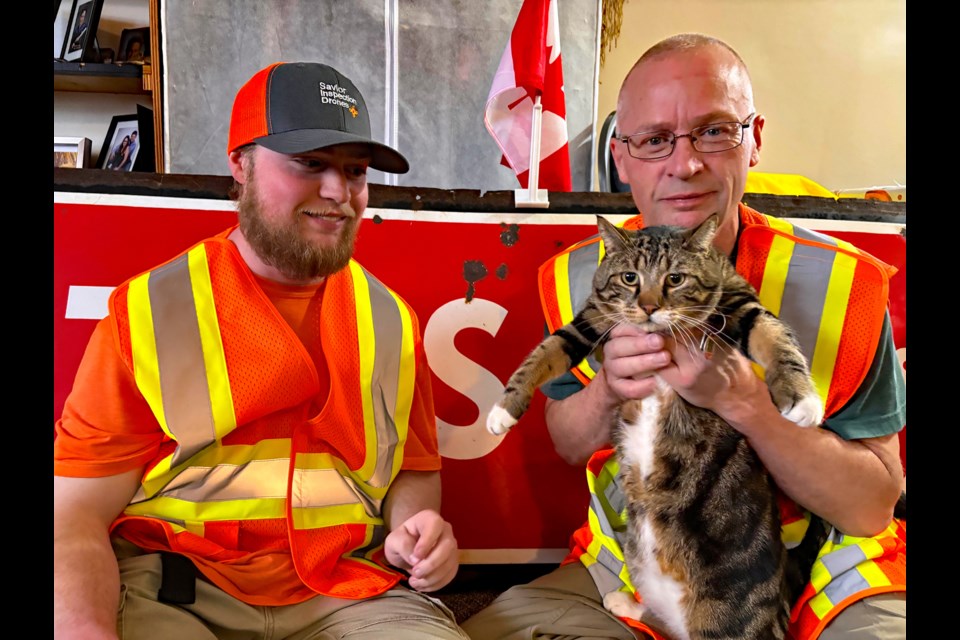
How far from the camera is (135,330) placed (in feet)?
4.09

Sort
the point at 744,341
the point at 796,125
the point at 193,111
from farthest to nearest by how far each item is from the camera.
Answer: the point at 796,125
the point at 193,111
the point at 744,341

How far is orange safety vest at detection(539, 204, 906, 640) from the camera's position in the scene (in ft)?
4.04

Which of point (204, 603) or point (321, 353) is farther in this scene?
point (321, 353)

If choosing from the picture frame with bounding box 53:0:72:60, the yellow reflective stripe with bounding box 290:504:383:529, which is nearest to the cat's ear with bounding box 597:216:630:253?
the yellow reflective stripe with bounding box 290:504:383:529

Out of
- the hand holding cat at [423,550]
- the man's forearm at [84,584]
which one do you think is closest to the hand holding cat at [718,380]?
the hand holding cat at [423,550]

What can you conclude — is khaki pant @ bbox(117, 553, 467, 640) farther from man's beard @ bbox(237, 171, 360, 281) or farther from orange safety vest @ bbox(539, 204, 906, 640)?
man's beard @ bbox(237, 171, 360, 281)

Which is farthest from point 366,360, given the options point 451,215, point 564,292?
point 451,215

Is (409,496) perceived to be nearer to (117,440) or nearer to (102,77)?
(117,440)

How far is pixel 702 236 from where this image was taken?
1.22 meters

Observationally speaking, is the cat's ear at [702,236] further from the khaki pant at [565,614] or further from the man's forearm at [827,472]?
the khaki pant at [565,614]

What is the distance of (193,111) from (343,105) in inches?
97.9

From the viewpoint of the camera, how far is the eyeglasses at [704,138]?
1.32 m

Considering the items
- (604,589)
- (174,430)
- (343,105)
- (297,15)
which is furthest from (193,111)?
(604,589)

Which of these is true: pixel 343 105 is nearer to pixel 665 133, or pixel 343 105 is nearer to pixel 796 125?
pixel 665 133
